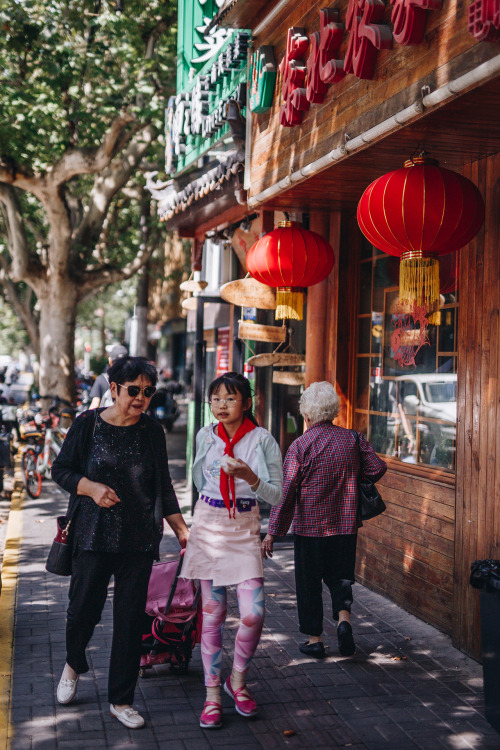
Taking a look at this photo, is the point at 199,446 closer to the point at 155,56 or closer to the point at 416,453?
the point at 416,453

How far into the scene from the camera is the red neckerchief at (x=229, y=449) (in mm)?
4328

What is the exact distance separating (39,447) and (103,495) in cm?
846

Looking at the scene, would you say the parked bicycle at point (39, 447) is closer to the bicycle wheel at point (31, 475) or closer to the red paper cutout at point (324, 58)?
the bicycle wheel at point (31, 475)

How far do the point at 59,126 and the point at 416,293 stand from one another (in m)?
12.0

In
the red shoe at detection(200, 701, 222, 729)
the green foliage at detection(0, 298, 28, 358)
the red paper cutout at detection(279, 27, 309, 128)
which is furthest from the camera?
the green foliage at detection(0, 298, 28, 358)

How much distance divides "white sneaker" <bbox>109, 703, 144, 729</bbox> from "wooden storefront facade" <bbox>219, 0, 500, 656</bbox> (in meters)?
2.31

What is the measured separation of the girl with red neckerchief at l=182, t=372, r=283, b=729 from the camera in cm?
427

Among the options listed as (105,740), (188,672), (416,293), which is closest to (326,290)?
(416,293)

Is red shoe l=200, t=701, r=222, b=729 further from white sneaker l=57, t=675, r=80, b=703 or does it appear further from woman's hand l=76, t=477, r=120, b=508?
woman's hand l=76, t=477, r=120, b=508

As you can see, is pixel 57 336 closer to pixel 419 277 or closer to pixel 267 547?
pixel 267 547

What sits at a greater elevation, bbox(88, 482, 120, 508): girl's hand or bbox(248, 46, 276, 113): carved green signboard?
bbox(248, 46, 276, 113): carved green signboard

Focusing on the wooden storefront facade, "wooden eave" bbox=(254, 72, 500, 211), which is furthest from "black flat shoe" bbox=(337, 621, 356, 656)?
"wooden eave" bbox=(254, 72, 500, 211)

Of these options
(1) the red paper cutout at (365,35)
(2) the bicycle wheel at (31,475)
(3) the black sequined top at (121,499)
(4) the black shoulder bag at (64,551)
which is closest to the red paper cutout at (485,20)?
(1) the red paper cutout at (365,35)

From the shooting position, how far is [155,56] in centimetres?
1455
